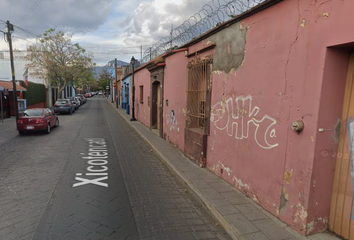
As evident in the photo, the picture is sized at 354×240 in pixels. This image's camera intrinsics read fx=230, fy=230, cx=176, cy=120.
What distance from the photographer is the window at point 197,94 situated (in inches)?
268

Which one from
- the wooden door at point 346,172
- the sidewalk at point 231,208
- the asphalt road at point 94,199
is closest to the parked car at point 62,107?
the asphalt road at point 94,199

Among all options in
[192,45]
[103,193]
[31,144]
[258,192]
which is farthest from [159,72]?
[258,192]

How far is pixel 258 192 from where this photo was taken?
4.25m

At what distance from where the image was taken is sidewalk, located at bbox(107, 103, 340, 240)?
132 inches

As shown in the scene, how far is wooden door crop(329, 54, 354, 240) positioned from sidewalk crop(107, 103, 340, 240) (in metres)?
0.25

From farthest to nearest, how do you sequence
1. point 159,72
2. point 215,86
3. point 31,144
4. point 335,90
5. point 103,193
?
point 159,72 → point 31,144 → point 215,86 → point 103,193 → point 335,90

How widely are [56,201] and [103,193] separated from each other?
2.95 ft

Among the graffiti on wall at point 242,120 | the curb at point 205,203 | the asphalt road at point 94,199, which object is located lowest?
the asphalt road at point 94,199

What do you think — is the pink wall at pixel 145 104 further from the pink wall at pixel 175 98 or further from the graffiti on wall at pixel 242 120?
the graffiti on wall at pixel 242 120

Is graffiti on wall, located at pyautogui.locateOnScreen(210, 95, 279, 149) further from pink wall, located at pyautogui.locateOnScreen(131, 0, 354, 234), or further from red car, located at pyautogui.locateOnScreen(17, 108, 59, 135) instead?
red car, located at pyautogui.locateOnScreen(17, 108, 59, 135)

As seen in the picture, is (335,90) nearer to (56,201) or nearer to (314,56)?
(314,56)

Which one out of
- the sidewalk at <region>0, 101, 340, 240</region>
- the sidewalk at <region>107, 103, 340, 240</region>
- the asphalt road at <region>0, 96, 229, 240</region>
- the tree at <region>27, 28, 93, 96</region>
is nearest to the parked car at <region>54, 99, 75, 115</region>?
the tree at <region>27, 28, 93, 96</region>

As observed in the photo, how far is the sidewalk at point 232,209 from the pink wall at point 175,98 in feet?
7.64

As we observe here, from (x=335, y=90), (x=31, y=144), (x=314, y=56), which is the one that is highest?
(x=314, y=56)
